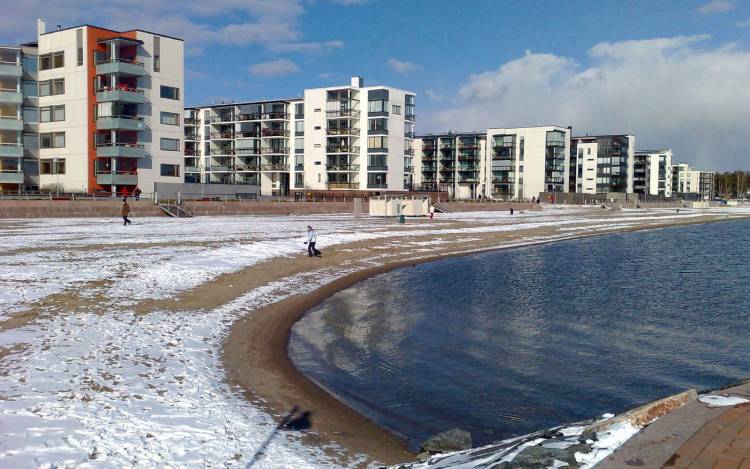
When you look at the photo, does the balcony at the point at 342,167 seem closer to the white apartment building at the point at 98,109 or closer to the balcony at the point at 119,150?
the white apartment building at the point at 98,109

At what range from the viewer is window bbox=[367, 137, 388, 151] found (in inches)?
4360

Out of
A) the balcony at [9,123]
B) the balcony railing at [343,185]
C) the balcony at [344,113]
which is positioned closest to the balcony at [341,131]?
the balcony at [344,113]

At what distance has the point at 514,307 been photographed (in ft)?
83.2

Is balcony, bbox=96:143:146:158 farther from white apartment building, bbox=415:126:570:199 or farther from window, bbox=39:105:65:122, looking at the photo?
white apartment building, bbox=415:126:570:199

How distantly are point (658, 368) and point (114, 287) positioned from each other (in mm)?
17319

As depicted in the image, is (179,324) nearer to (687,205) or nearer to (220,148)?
(220,148)

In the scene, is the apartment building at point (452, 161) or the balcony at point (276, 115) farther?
the apartment building at point (452, 161)

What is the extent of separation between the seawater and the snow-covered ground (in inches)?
111

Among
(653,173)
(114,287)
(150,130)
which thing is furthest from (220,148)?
(653,173)

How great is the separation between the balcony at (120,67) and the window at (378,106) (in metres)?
46.1

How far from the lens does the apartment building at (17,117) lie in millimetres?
73375

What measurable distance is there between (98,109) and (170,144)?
905 cm

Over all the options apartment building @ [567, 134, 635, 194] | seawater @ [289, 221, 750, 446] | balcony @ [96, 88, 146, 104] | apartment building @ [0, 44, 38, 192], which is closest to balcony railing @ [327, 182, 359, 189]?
balcony @ [96, 88, 146, 104]

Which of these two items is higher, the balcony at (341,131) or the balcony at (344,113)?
the balcony at (344,113)
